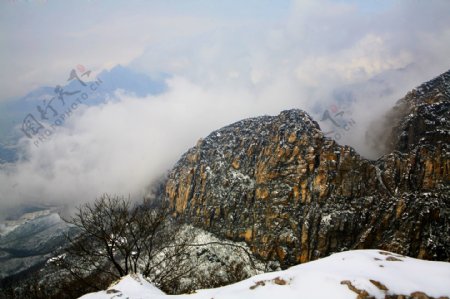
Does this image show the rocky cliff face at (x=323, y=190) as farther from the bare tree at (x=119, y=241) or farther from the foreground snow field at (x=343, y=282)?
the foreground snow field at (x=343, y=282)

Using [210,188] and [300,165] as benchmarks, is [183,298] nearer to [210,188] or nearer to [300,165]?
[300,165]

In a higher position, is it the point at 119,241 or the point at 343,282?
the point at 343,282

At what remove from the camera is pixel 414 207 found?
9769cm

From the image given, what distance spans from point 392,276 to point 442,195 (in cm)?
11160

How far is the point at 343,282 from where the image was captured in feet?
30.0

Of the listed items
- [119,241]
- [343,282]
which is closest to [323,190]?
[119,241]

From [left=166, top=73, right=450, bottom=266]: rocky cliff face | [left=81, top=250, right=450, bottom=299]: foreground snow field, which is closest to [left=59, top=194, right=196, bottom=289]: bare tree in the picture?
[left=81, top=250, right=450, bottom=299]: foreground snow field

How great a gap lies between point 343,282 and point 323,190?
116m

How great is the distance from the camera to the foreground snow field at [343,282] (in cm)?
892

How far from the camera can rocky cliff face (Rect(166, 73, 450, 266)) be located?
9862cm

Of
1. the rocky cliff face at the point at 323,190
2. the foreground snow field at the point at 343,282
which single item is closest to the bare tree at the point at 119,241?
the foreground snow field at the point at 343,282

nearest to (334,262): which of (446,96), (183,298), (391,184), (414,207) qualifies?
(183,298)

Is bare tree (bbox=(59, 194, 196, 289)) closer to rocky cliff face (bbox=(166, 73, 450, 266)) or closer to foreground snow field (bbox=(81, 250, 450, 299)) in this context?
foreground snow field (bbox=(81, 250, 450, 299))

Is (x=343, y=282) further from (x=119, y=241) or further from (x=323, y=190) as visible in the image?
(x=323, y=190)
